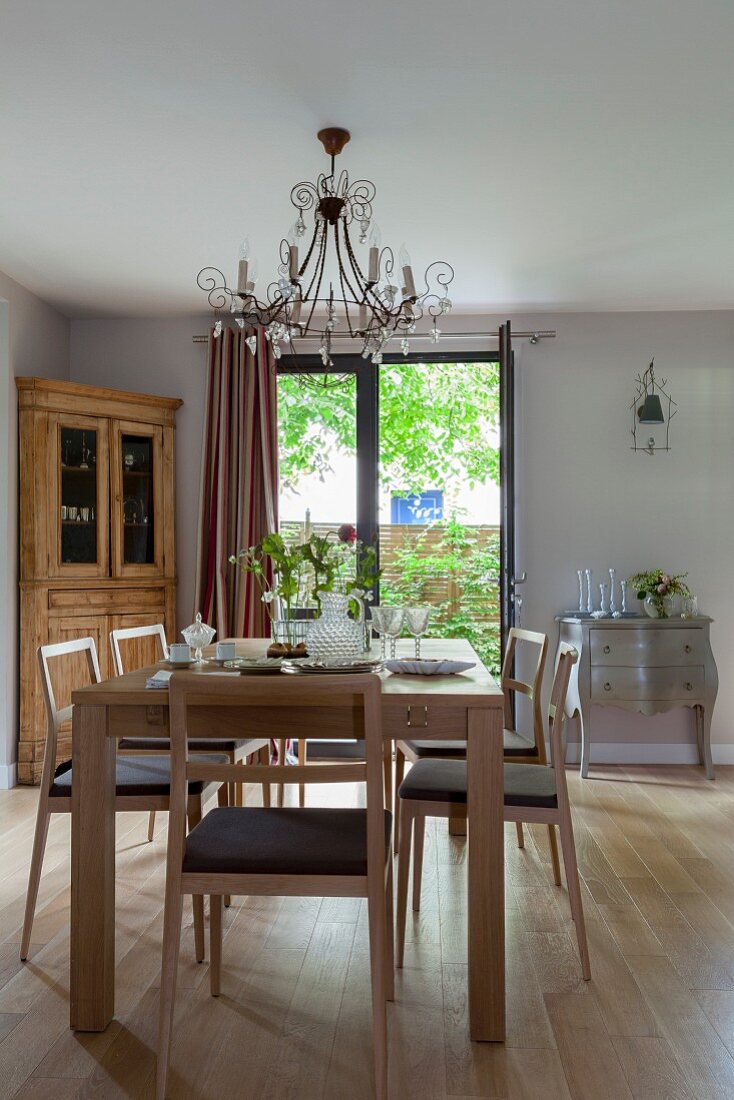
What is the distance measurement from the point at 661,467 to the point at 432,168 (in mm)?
2514

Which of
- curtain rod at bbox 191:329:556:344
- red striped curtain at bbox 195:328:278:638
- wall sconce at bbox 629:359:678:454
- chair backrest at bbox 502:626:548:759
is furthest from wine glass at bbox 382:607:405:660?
wall sconce at bbox 629:359:678:454

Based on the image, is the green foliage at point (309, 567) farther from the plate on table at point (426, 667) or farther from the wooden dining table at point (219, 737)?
the wooden dining table at point (219, 737)

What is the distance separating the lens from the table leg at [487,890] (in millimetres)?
2135

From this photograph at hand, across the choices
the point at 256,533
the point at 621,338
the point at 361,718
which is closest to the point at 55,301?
the point at 256,533

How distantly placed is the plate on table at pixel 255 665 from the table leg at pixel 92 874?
43cm

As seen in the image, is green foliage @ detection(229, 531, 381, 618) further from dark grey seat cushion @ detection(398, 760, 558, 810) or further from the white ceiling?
the white ceiling

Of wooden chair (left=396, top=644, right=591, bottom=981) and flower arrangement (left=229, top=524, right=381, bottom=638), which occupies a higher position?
flower arrangement (left=229, top=524, right=381, bottom=638)

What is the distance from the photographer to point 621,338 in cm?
517

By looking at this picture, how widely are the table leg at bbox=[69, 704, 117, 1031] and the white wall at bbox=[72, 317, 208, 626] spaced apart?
3094 millimetres

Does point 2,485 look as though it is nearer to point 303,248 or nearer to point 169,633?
point 169,633

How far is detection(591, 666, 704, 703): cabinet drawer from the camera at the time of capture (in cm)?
471

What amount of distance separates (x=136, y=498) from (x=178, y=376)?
77 cm


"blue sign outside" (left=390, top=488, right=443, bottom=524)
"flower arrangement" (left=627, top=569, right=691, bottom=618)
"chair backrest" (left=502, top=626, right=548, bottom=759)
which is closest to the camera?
"chair backrest" (left=502, top=626, right=548, bottom=759)

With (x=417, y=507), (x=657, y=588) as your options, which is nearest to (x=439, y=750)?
(x=657, y=588)
